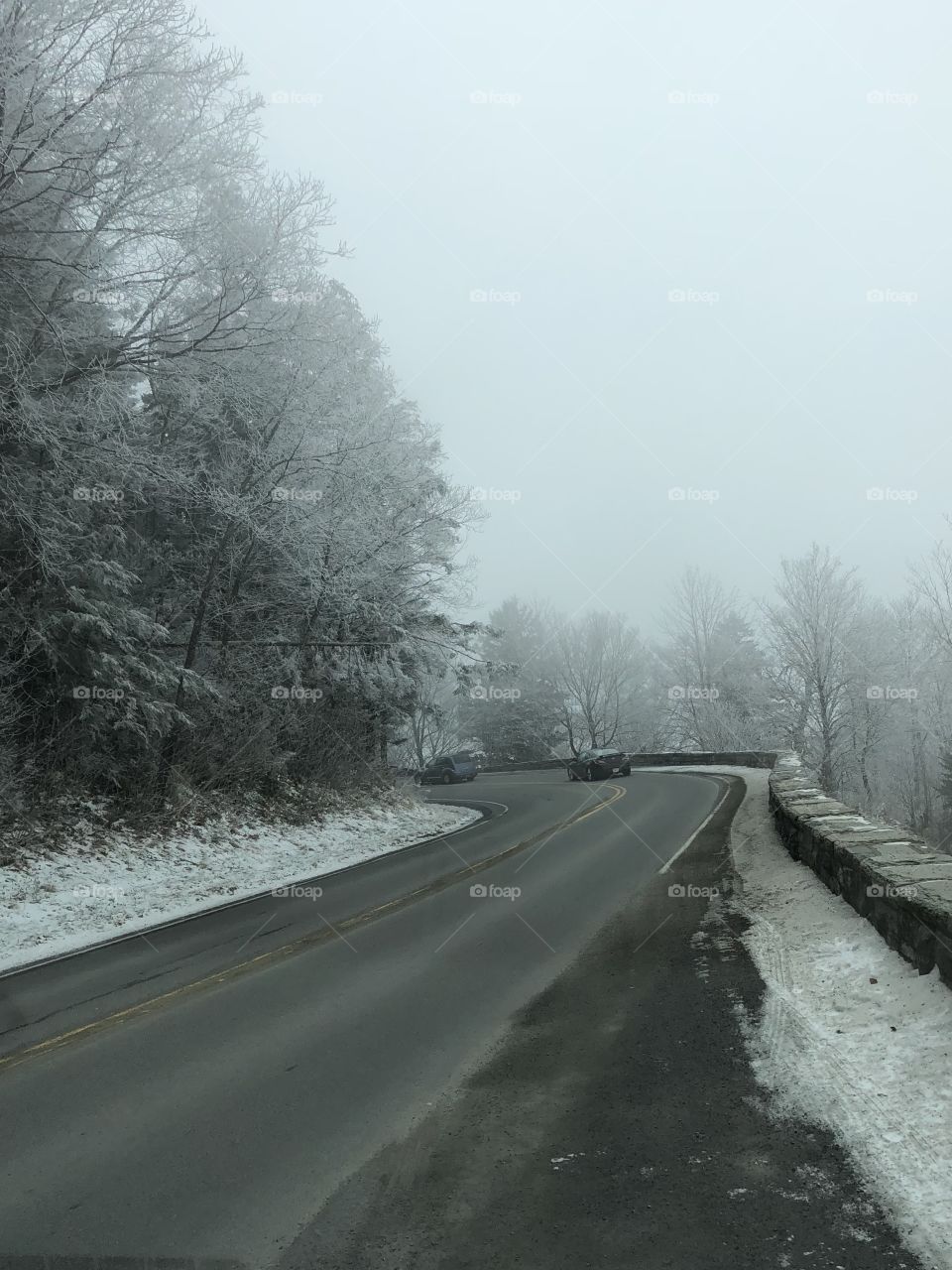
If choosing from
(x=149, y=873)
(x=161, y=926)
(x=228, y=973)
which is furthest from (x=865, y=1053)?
(x=149, y=873)

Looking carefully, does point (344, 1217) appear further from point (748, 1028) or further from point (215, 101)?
point (215, 101)

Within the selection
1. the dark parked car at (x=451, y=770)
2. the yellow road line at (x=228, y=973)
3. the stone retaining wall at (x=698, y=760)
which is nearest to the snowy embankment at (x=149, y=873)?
the yellow road line at (x=228, y=973)

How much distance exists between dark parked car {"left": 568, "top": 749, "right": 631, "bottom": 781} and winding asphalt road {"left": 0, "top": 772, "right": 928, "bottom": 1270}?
26.2 metres

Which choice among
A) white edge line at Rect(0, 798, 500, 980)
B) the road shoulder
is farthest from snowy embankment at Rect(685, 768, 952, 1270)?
white edge line at Rect(0, 798, 500, 980)

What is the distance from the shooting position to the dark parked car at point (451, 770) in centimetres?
4131

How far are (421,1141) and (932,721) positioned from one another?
47156 mm

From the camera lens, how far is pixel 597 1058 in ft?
16.9

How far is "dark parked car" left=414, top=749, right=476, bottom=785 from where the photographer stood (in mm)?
41312

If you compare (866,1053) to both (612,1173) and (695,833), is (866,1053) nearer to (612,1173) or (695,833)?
(612,1173)

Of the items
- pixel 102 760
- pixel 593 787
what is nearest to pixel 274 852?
pixel 102 760

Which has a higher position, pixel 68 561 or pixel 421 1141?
pixel 68 561

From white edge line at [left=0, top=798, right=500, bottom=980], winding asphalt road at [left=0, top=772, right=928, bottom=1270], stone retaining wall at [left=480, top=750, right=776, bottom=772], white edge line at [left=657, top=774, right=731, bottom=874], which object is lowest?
stone retaining wall at [left=480, top=750, right=776, bottom=772]

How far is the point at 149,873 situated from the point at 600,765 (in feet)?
82.5

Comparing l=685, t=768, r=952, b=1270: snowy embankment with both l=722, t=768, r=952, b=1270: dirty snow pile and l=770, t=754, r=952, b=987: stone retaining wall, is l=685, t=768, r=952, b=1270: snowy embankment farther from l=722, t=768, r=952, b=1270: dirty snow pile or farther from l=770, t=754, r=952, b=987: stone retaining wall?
l=770, t=754, r=952, b=987: stone retaining wall
